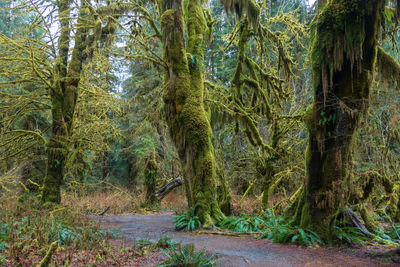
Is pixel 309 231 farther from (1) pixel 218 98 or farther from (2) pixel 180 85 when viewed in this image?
(1) pixel 218 98

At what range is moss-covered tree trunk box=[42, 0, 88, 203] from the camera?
10219mm

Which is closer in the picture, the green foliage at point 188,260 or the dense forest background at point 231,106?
the green foliage at point 188,260

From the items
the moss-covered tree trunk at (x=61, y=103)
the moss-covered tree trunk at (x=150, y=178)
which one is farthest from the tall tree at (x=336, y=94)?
the moss-covered tree trunk at (x=150, y=178)

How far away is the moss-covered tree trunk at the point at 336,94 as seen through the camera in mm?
5172

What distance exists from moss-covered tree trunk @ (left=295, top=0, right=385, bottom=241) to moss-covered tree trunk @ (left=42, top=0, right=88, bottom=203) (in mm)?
8318

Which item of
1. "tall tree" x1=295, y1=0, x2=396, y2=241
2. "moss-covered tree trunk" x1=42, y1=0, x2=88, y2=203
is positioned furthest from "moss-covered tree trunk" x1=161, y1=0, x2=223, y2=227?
"moss-covered tree trunk" x1=42, y1=0, x2=88, y2=203

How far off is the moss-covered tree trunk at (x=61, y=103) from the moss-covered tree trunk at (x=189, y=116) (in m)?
3.74

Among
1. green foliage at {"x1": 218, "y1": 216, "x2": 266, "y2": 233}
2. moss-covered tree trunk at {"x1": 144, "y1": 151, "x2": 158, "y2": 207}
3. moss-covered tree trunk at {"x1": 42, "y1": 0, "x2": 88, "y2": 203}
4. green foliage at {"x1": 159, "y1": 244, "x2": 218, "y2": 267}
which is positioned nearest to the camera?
green foliage at {"x1": 159, "y1": 244, "x2": 218, "y2": 267}

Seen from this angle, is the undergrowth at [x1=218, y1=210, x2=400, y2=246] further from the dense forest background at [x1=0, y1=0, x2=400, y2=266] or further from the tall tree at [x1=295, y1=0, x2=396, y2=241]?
the tall tree at [x1=295, y1=0, x2=396, y2=241]

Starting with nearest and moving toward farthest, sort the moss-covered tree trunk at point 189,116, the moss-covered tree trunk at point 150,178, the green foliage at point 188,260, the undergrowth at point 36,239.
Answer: the undergrowth at point 36,239 < the green foliage at point 188,260 < the moss-covered tree trunk at point 189,116 < the moss-covered tree trunk at point 150,178

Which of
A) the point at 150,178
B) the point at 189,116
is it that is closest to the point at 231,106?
the point at 189,116

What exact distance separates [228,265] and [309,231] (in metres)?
2.33

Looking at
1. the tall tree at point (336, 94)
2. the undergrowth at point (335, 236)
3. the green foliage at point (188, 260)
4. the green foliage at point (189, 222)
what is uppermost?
the tall tree at point (336, 94)

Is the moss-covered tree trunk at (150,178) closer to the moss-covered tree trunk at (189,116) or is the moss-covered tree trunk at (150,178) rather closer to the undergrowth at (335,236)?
the moss-covered tree trunk at (189,116)
